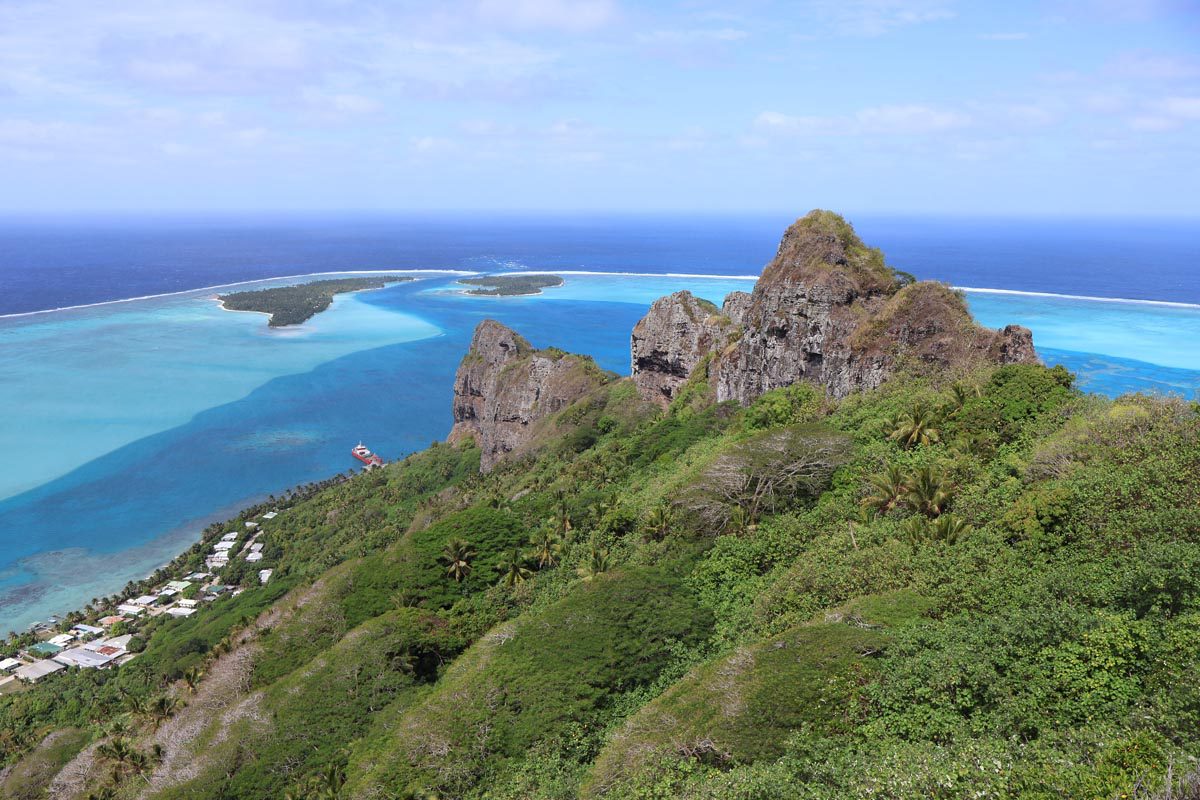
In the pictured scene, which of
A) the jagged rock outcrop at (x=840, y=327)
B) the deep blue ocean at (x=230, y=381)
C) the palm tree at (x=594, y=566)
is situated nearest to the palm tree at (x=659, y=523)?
the palm tree at (x=594, y=566)

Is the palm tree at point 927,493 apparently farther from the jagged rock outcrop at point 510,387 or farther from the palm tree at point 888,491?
the jagged rock outcrop at point 510,387

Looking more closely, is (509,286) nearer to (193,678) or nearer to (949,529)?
(193,678)

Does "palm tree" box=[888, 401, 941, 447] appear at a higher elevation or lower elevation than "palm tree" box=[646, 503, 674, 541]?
higher

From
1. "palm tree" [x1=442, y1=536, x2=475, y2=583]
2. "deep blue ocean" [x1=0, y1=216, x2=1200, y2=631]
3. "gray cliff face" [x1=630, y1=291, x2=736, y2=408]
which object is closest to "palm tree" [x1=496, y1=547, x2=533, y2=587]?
"palm tree" [x1=442, y1=536, x2=475, y2=583]

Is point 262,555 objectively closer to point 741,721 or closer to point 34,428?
point 34,428

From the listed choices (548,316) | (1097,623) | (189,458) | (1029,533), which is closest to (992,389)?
(1029,533)

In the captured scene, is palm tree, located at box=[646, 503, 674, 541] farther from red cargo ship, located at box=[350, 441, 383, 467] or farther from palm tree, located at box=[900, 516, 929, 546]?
red cargo ship, located at box=[350, 441, 383, 467]
